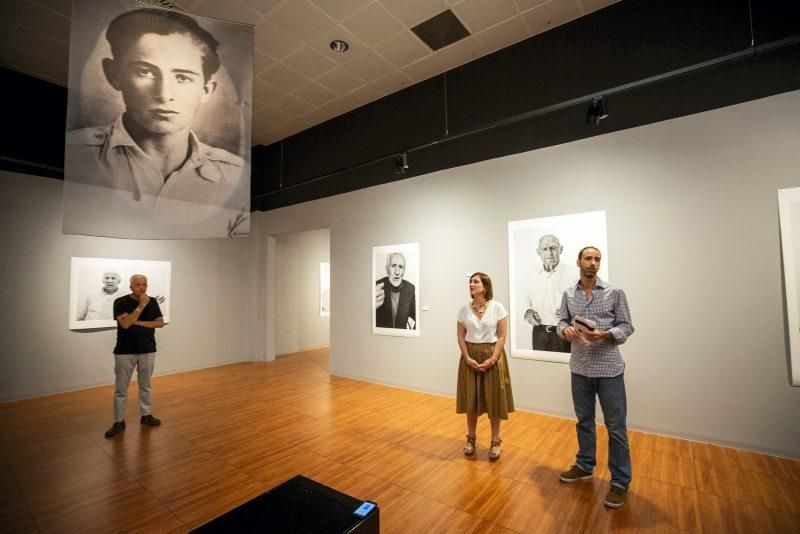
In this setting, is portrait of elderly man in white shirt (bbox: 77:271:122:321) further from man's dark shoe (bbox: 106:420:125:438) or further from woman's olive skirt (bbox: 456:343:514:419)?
woman's olive skirt (bbox: 456:343:514:419)

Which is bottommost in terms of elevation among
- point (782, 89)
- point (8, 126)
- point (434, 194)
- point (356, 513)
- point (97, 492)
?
point (97, 492)

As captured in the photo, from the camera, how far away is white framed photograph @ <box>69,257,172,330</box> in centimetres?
596

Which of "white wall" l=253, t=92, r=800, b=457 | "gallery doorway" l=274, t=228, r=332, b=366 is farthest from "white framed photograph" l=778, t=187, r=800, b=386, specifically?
"gallery doorway" l=274, t=228, r=332, b=366

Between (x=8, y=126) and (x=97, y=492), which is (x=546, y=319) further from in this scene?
(x=8, y=126)

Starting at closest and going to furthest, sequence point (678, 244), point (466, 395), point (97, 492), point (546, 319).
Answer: point (97, 492) → point (466, 395) → point (678, 244) → point (546, 319)

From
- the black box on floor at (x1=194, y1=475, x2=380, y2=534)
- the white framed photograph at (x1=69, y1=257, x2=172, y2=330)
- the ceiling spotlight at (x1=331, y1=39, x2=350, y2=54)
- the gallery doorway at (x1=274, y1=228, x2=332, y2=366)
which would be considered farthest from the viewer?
the gallery doorway at (x1=274, y1=228, x2=332, y2=366)

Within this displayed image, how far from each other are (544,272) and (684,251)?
1.40 metres

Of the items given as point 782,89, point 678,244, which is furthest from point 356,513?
point 782,89

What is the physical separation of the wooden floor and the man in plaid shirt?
7.6 inches

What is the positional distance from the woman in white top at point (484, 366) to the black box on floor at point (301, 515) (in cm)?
215

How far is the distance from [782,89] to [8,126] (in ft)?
31.6

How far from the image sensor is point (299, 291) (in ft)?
31.0

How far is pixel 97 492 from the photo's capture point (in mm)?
2832

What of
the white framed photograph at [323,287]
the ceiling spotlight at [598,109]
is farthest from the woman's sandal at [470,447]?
the white framed photograph at [323,287]
